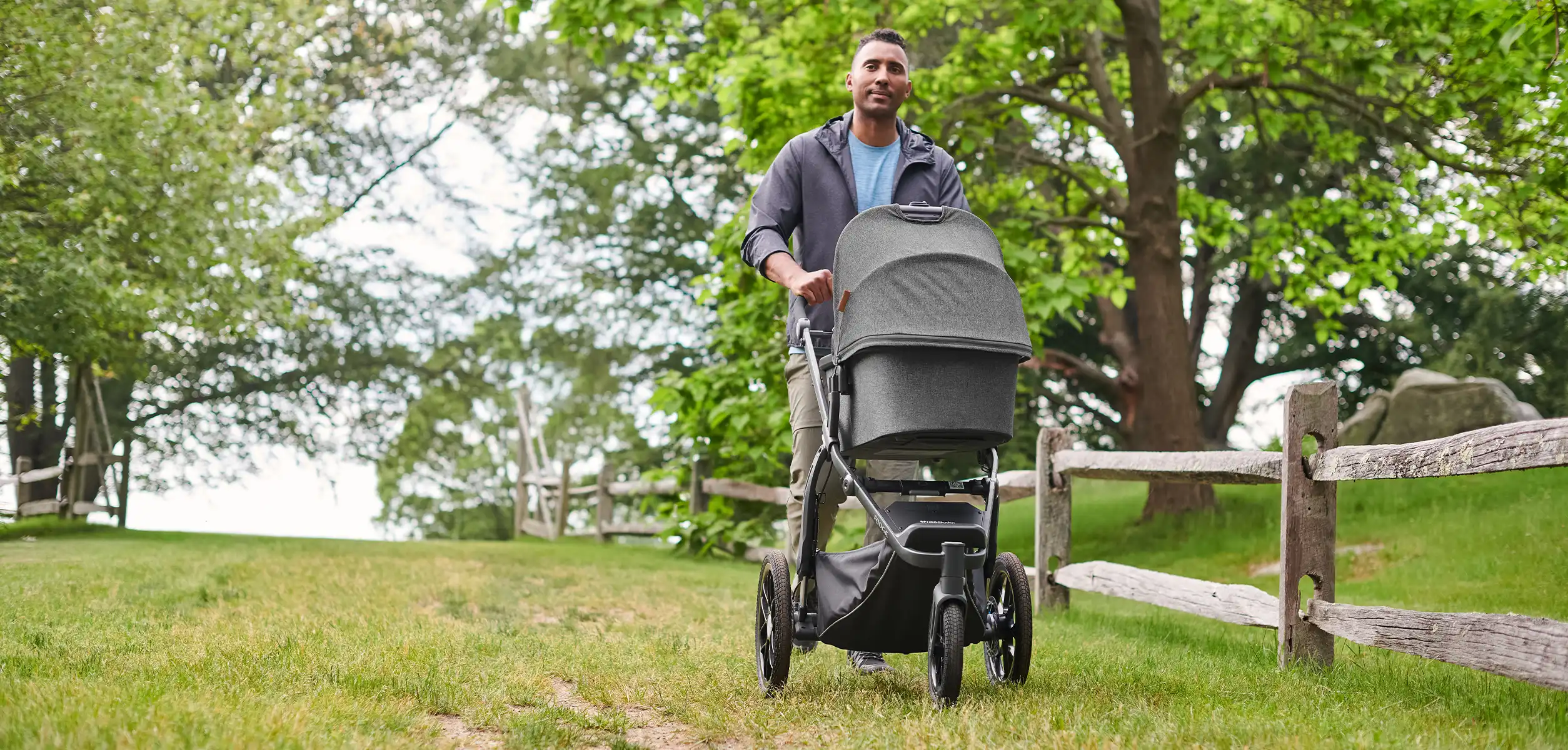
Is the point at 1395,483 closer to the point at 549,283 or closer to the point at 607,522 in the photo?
the point at 607,522

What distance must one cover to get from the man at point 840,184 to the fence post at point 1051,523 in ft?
13.0

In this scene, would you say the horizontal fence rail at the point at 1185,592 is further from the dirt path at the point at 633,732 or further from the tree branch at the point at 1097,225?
the tree branch at the point at 1097,225

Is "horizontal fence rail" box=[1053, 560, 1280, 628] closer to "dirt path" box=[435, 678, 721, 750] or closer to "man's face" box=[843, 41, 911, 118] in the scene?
"man's face" box=[843, 41, 911, 118]

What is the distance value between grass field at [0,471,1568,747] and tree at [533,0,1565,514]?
3712 mm

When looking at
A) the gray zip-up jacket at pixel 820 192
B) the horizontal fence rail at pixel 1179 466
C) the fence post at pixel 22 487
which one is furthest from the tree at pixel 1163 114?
the fence post at pixel 22 487

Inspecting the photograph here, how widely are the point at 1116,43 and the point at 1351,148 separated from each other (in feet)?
10.2

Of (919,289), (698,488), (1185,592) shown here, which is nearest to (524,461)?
(698,488)

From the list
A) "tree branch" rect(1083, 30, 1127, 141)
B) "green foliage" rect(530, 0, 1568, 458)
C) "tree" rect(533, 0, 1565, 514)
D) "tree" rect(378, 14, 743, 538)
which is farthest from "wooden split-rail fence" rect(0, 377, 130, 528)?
"tree branch" rect(1083, 30, 1127, 141)

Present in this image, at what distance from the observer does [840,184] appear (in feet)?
15.6

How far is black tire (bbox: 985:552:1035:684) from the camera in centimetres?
425

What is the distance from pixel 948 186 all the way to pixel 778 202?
663 millimetres

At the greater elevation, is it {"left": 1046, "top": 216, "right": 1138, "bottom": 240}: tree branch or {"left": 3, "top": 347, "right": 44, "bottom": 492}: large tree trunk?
{"left": 1046, "top": 216, "right": 1138, "bottom": 240}: tree branch

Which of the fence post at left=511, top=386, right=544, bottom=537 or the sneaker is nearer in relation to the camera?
the sneaker

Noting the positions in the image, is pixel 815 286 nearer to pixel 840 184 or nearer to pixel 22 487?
pixel 840 184
